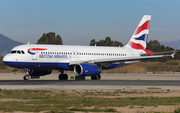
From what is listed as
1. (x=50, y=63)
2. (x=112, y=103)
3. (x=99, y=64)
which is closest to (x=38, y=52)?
(x=50, y=63)

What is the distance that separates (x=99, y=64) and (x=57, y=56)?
5.30 m

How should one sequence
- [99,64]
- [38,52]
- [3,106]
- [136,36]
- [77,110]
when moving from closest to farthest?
[77,110] → [3,106] → [38,52] → [99,64] → [136,36]

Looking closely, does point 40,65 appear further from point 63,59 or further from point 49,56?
point 63,59

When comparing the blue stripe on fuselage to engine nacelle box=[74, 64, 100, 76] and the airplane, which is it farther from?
A: engine nacelle box=[74, 64, 100, 76]

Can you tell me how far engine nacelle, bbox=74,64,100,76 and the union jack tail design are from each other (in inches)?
426

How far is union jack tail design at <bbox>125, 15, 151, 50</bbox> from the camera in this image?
134 feet

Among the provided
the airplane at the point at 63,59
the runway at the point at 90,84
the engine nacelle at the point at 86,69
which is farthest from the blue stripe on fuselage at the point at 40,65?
the runway at the point at 90,84

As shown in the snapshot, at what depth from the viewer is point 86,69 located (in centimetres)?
3112

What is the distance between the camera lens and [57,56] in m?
32.2

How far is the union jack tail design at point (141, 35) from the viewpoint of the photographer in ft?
134

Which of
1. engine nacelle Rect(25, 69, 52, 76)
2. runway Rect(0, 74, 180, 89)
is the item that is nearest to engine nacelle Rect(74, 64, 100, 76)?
runway Rect(0, 74, 180, 89)

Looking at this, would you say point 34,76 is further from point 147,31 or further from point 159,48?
point 159,48

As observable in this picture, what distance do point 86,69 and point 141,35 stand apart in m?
13.6

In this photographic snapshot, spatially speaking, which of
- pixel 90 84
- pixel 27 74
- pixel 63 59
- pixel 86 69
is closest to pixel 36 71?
pixel 27 74
